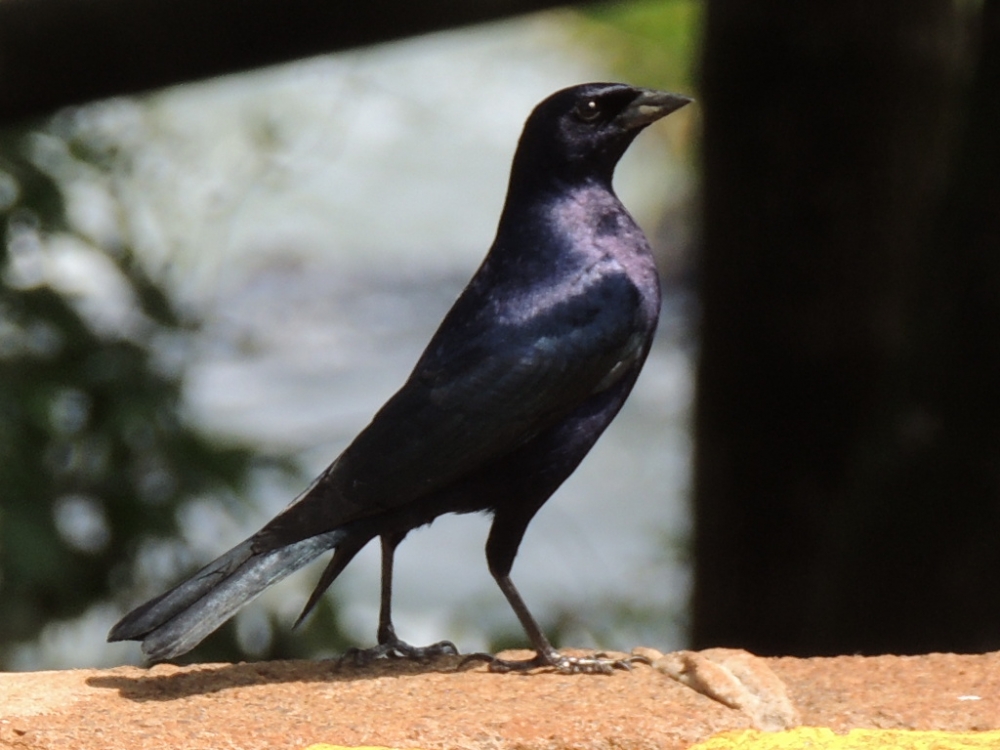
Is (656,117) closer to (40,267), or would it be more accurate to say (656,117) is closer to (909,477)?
(909,477)

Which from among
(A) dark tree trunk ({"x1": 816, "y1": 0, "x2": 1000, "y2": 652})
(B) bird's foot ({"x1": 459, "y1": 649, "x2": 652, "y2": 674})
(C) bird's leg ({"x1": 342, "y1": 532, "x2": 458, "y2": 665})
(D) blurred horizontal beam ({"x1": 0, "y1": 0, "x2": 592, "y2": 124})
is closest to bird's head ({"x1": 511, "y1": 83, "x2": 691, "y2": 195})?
(C) bird's leg ({"x1": 342, "y1": 532, "x2": 458, "y2": 665})

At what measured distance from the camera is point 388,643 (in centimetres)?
337

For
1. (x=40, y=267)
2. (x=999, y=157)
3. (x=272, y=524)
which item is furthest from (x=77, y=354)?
(x=999, y=157)

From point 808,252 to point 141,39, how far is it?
5.94ft

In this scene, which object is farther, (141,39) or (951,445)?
(141,39)

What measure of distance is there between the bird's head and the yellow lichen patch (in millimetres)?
1101

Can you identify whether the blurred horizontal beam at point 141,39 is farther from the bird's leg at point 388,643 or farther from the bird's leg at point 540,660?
the bird's leg at point 540,660

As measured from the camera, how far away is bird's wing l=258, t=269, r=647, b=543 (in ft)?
10.3

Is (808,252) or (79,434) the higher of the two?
(808,252)

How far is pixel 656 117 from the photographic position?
332cm

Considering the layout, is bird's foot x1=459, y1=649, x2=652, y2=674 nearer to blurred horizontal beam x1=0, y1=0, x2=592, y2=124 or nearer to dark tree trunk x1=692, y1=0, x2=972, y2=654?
dark tree trunk x1=692, y1=0, x2=972, y2=654

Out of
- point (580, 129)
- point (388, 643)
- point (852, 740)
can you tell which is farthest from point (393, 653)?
point (580, 129)

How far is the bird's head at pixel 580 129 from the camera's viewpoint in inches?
133

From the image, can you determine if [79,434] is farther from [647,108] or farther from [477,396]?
[647,108]
